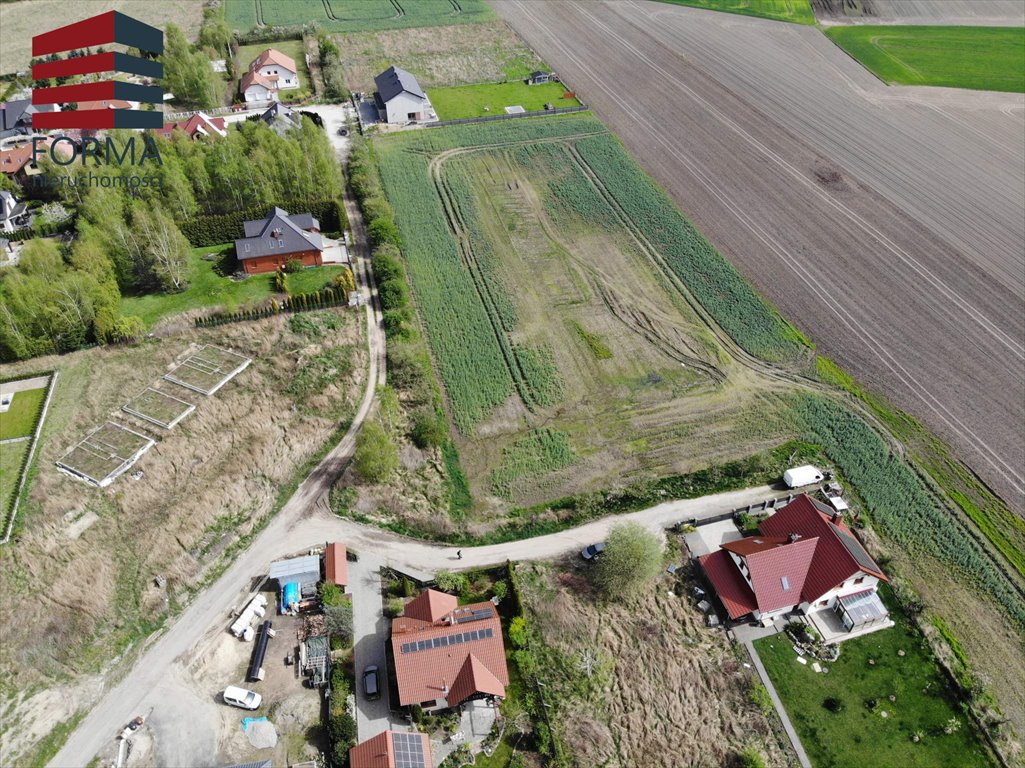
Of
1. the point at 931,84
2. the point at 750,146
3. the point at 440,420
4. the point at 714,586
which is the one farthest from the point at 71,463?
the point at 931,84

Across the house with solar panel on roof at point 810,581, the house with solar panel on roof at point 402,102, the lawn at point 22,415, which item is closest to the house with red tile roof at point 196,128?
the house with solar panel on roof at point 402,102

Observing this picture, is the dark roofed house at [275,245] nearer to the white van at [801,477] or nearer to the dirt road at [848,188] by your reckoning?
the dirt road at [848,188]

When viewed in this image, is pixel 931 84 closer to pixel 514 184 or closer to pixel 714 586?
pixel 514 184

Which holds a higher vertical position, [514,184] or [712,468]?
[514,184]

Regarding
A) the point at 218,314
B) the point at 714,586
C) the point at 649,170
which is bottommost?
the point at 714,586

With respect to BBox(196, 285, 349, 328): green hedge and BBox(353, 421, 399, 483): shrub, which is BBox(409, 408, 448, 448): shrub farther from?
BBox(196, 285, 349, 328): green hedge

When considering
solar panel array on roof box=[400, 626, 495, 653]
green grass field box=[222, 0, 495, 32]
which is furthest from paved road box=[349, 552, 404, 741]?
green grass field box=[222, 0, 495, 32]
